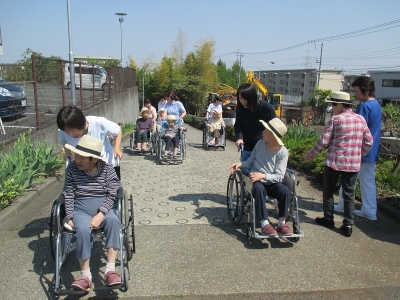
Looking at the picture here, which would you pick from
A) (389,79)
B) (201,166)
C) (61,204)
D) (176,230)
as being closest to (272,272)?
(176,230)

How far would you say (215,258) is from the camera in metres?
3.75

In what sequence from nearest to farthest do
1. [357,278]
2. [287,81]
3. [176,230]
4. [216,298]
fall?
[216,298]
[357,278]
[176,230]
[287,81]

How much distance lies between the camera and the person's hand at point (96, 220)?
3113 millimetres

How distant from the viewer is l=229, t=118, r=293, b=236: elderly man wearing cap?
3.97 metres

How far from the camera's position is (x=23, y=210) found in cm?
501

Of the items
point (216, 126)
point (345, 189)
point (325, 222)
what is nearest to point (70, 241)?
point (325, 222)

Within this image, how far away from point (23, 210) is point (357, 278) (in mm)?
4234

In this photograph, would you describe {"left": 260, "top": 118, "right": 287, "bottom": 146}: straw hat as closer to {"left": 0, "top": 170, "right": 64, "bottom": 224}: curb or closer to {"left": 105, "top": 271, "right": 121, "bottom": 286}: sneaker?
{"left": 105, "top": 271, "right": 121, "bottom": 286}: sneaker

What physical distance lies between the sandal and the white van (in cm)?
866

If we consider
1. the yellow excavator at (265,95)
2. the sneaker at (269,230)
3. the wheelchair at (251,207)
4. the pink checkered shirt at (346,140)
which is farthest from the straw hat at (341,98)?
the yellow excavator at (265,95)

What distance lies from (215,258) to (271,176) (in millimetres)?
1085

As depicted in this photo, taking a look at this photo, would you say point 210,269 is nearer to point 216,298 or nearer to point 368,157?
point 216,298

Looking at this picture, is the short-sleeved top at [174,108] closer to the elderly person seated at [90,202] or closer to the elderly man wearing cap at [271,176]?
the elderly man wearing cap at [271,176]

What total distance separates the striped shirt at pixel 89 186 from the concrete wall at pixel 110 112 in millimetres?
4039
